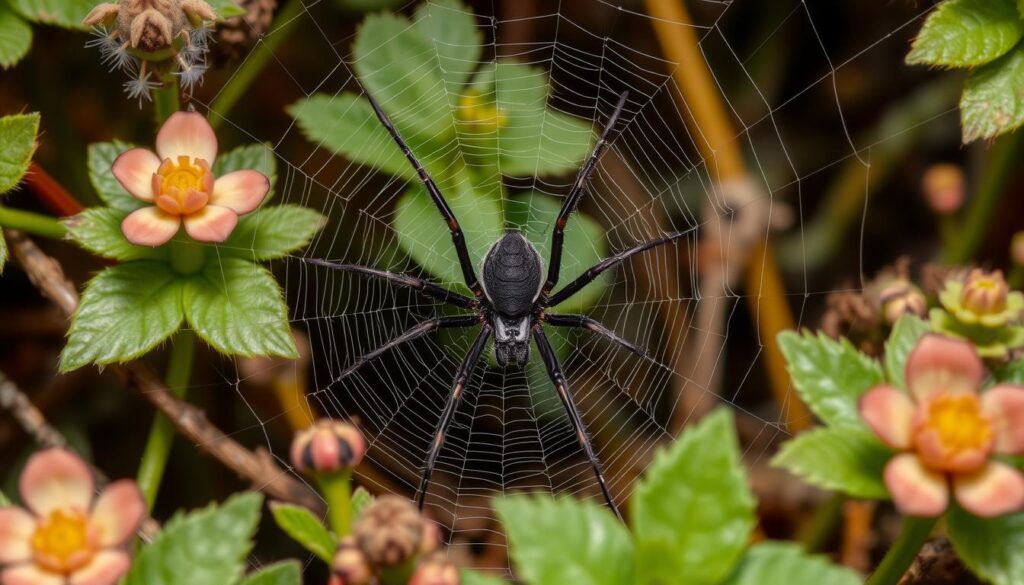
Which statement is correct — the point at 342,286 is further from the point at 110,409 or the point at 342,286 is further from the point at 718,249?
the point at 718,249

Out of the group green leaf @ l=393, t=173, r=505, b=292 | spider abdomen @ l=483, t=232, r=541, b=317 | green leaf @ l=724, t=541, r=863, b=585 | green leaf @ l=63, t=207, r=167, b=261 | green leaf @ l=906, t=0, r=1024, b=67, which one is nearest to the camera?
green leaf @ l=724, t=541, r=863, b=585

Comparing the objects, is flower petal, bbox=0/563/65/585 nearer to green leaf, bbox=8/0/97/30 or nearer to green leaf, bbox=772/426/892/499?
green leaf, bbox=772/426/892/499

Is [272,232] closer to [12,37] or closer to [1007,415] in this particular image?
[12,37]

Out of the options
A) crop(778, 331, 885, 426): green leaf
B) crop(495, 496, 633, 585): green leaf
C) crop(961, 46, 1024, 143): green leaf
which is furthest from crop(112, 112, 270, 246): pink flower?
crop(961, 46, 1024, 143): green leaf

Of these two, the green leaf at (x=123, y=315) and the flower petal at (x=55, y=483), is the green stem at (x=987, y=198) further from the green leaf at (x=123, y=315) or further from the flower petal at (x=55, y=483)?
the flower petal at (x=55, y=483)

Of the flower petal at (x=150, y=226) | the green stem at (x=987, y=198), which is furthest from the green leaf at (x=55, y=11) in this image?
the green stem at (x=987, y=198)

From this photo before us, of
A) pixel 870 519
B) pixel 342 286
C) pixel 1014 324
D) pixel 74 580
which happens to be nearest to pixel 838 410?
pixel 1014 324
